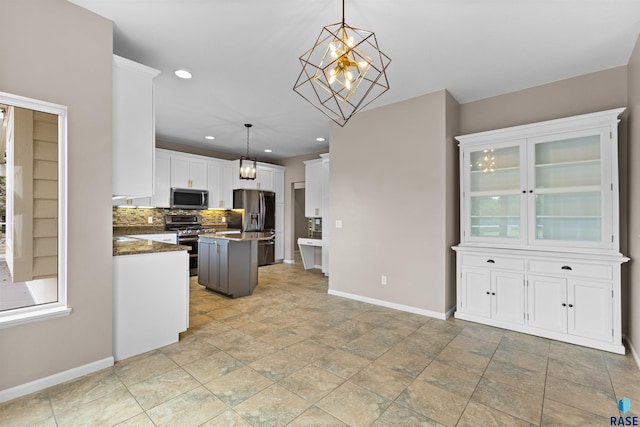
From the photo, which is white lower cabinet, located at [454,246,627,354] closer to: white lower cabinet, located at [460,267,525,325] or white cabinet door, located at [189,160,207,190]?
white lower cabinet, located at [460,267,525,325]

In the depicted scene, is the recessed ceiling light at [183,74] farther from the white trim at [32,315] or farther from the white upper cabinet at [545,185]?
the white upper cabinet at [545,185]

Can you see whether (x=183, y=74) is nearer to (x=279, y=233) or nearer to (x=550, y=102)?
(x=550, y=102)

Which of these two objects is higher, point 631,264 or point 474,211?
point 474,211

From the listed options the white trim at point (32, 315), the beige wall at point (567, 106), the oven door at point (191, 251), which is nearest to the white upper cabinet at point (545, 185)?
the beige wall at point (567, 106)

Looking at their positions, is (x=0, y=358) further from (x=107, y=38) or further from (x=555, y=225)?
(x=555, y=225)

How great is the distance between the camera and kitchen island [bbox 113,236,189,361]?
2537 mm

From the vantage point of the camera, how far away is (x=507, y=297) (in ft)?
10.9

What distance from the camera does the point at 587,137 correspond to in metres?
3.01

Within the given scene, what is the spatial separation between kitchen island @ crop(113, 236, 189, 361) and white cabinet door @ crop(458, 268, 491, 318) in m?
3.17

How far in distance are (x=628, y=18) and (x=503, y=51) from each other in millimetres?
837

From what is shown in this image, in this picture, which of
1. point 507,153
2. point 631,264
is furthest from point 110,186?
point 631,264

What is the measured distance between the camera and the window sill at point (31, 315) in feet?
6.48

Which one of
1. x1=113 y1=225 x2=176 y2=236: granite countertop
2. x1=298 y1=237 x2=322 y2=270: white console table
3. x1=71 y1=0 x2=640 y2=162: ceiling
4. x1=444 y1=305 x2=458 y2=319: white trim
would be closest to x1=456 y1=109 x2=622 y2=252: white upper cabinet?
x1=71 y1=0 x2=640 y2=162: ceiling

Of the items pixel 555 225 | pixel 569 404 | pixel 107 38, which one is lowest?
pixel 569 404
